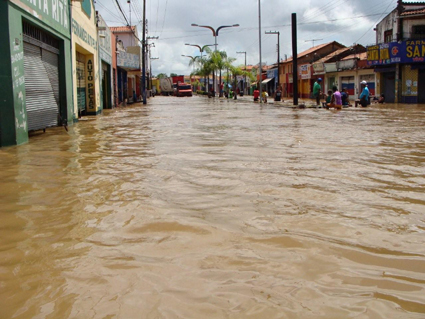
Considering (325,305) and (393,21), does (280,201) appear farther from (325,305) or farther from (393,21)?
(393,21)

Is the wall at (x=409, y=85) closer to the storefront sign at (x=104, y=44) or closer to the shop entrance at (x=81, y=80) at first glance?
the storefront sign at (x=104, y=44)

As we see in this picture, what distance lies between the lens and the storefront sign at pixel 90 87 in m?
23.2

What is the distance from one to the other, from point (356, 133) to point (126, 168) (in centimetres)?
715

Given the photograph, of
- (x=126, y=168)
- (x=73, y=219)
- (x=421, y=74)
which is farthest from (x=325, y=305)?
(x=421, y=74)

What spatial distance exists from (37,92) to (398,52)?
3116 centimetres

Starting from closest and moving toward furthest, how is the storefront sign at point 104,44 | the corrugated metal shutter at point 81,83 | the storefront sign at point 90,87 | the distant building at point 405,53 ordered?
the corrugated metal shutter at point 81,83
the storefront sign at point 90,87
the storefront sign at point 104,44
the distant building at point 405,53

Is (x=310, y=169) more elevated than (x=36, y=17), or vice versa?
(x=36, y=17)

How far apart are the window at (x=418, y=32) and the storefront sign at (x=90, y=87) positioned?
26363 mm

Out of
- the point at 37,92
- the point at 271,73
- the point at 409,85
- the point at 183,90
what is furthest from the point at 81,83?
the point at 271,73

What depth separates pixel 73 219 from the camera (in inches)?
178

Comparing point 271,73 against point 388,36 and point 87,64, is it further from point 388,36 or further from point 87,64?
point 87,64

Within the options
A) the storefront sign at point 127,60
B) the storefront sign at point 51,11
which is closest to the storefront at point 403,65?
the storefront sign at point 127,60

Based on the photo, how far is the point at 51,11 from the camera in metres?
Result: 14.0

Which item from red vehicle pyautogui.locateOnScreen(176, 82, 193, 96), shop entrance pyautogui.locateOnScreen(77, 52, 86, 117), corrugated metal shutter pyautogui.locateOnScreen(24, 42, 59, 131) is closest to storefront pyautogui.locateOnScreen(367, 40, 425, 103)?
shop entrance pyautogui.locateOnScreen(77, 52, 86, 117)
